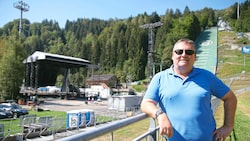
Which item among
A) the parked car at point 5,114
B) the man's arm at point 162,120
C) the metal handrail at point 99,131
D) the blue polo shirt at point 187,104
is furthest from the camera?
the parked car at point 5,114

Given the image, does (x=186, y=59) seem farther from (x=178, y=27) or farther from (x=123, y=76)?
(x=178, y=27)

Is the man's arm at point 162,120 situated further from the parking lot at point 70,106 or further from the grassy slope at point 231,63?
the grassy slope at point 231,63

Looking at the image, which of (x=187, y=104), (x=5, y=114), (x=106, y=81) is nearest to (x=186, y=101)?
(x=187, y=104)

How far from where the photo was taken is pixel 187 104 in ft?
6.74

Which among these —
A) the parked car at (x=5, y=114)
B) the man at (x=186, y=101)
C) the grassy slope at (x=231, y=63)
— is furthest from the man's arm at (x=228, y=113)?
the grassy slope at (x=231, y=63)

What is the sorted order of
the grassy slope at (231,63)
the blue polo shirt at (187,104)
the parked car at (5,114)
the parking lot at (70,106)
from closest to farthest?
1. the blue polo shirt at (187,104)
2. the parked car at (5,114)
3. the parking lot at (70,106)
4. the grassy slope at (231,63)

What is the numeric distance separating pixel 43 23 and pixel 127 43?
8388 centimetres

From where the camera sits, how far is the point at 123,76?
99125 mm

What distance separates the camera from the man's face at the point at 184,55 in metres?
2.28

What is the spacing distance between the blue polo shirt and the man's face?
5.0 inches

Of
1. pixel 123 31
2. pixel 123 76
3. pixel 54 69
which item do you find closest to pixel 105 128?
pixel 54 69

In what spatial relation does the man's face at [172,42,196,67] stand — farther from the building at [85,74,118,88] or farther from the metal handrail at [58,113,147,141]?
the building at [85,74,118,88]

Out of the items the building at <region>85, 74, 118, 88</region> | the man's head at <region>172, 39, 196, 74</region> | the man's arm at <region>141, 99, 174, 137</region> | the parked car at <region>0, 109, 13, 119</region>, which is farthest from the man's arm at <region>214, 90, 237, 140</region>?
the building at <region>85, 74, 118, 88</region>

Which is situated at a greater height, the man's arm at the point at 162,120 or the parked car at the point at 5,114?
the man's arm at the point at 162,120
